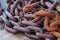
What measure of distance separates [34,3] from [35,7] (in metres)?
0.03

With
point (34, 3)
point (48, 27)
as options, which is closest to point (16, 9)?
point (34, 3)

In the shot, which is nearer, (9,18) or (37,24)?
(37,24)

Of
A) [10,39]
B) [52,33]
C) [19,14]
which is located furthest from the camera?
[19,14]

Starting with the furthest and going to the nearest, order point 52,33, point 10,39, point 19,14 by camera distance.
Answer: point 19,14
point 10,39
point 52,33

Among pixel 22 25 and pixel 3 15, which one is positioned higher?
pixel 3 15

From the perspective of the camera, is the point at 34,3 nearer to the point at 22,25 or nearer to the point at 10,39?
the point at 22,25

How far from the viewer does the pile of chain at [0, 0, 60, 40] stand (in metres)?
1.12

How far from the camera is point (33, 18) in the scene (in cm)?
123

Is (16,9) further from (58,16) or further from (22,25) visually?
(58,16)

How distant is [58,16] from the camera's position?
113cm

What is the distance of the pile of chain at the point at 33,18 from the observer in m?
1.12

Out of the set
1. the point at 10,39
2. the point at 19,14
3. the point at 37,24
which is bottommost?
the point at 10,39

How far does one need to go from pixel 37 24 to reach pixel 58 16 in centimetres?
15

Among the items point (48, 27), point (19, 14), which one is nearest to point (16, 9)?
point (19, 14)
